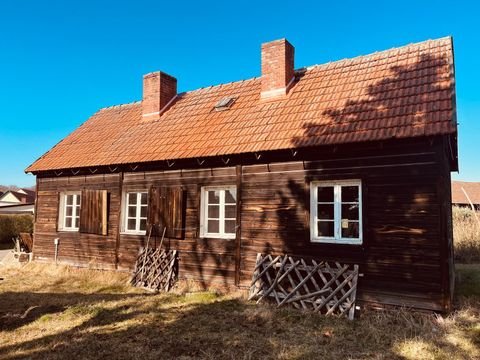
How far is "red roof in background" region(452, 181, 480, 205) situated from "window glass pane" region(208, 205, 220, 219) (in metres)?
35.5

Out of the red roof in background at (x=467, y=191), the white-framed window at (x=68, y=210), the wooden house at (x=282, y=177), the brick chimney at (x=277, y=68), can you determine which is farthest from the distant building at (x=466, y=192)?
the white-framed window at (x=68, y=210)

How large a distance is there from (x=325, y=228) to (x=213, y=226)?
10.8 ft

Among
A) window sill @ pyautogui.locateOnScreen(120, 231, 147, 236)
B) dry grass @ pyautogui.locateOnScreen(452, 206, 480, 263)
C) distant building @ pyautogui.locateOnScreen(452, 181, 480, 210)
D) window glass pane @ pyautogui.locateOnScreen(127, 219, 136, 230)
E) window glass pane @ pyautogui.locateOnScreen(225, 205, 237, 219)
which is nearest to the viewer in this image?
window glass pane @ pyautogui.locateOnScreen(225, 205, 237, 219)

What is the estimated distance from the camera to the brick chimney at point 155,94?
14.3 meters

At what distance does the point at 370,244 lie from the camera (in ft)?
26.6

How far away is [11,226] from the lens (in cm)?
2581

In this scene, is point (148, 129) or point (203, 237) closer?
point (203, 237)

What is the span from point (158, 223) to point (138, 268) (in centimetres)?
151

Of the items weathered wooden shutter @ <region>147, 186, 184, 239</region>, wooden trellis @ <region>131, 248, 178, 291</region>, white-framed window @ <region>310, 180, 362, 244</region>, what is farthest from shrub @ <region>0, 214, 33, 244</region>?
white-framed window @ <region>310, 180, 362, 244</region>

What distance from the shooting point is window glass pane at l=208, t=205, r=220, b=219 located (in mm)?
10602

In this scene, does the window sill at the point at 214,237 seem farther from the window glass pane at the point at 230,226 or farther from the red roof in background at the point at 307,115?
the red roof in background at the point at 307,115

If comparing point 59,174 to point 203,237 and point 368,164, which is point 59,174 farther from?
point 368,164

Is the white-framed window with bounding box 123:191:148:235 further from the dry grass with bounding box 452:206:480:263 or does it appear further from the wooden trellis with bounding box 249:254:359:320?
the dry grass with bounding box 452:206:480:263

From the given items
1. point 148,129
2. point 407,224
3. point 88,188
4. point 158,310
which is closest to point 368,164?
point 407,224
